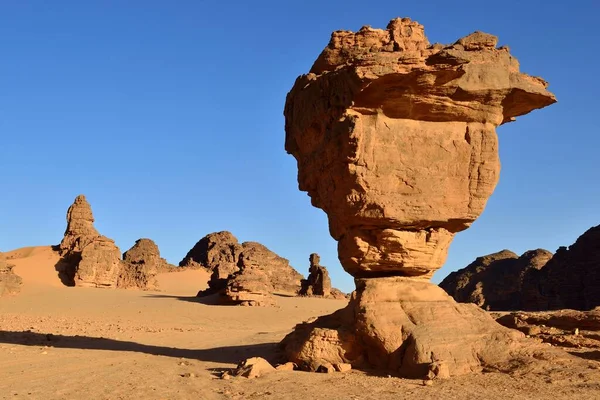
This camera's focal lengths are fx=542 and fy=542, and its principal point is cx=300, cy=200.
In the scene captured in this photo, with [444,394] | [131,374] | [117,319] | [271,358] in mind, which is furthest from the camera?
[117,319]

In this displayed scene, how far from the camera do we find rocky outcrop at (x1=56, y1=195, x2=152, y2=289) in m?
35.6

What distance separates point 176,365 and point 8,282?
25.9 meters

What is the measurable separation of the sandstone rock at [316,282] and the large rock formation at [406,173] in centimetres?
2880

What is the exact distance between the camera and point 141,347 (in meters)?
14.6

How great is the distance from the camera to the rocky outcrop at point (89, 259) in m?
35.6

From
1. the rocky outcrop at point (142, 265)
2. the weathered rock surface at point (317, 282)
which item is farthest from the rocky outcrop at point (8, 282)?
the weathered rock surface at point (317, 282)

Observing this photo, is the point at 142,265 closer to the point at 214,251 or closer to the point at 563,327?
the point at 214,251

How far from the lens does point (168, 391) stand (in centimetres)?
852

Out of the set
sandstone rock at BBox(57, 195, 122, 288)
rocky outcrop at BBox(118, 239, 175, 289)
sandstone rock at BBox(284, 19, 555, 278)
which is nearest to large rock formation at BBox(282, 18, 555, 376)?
sandstone rock at BBox(284, 19, 555, 278)

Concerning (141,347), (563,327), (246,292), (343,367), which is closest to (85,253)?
(246,292)

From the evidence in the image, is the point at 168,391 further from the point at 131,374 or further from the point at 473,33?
the point at 473,33

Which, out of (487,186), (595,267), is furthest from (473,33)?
(595,267)

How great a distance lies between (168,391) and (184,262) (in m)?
43.6

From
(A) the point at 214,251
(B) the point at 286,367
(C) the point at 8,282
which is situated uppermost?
(A) the point at 214,251
